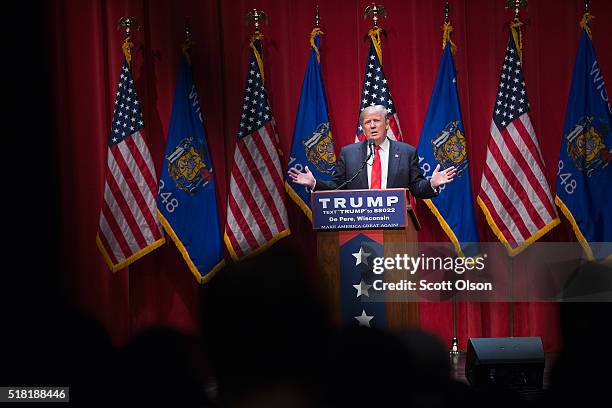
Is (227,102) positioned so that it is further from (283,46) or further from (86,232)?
(86,232)

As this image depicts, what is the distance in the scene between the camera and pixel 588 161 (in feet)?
18.4

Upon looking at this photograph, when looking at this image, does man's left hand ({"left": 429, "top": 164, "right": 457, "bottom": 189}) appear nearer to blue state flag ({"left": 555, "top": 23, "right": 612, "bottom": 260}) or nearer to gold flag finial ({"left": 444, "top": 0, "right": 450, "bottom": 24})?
blue state flag ({"left": 555, "top": 23, "right": 612, "bottom": 260})

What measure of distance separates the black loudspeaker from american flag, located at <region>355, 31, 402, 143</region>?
108 inches

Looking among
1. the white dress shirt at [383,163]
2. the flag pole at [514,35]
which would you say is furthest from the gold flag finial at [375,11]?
the white dress shirt at [383,163]

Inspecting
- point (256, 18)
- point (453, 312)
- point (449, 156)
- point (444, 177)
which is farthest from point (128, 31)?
point (453, 312)

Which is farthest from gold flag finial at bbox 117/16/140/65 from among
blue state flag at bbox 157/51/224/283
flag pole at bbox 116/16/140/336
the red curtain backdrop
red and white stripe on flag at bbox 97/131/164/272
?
red and white stripe on flag at bbox 97/131/164/272

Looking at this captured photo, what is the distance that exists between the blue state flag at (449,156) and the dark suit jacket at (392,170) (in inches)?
14.4

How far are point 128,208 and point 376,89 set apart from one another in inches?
88.3

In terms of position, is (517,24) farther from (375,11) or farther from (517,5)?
(375,11)

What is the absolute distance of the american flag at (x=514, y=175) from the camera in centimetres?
558

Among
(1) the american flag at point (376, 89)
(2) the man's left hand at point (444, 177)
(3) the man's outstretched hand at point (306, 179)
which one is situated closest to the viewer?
(2) the man's left hand at point (444, 177)

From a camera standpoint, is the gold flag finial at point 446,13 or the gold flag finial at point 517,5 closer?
the gold flag finial at point 517,5

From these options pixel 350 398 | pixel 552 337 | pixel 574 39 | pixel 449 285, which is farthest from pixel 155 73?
pixel 350 398

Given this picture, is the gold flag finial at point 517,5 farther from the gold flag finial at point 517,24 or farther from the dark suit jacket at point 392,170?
the dark suit jacket at point 392,170
